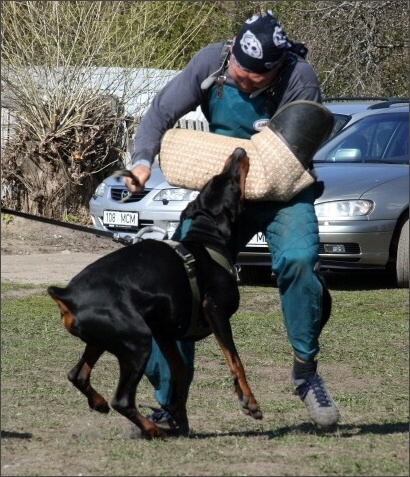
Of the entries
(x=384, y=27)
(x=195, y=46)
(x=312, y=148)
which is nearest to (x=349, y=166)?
(x=312, y=148)

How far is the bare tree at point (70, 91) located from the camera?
15.3 m

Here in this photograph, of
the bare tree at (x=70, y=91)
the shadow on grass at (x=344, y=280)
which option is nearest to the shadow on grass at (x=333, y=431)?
the shadow on grass at (x=344, y=280)

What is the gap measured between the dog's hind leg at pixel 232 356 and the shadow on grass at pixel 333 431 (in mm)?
265

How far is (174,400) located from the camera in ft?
16.8

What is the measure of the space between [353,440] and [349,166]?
599 centimetres

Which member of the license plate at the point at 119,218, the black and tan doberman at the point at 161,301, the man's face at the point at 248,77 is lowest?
the license plate at the point at 119,218

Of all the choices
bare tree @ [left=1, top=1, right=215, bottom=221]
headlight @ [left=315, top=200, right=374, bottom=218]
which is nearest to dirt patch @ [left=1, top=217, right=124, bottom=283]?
bare tree @ [left=1, top=1, right=215, bottom=221]

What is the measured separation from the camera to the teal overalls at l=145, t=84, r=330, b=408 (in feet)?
16.9

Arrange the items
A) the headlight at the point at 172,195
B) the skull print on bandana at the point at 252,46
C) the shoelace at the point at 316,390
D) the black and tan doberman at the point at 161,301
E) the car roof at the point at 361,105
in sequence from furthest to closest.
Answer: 1. the car roof at the point at 361,105
2. the headlight at the point at 172,195
3. the shoelace at the point at 316,390
4. the skull print on bandana at the point at 252,46
5. the black and tan doberman at the point at 161,301

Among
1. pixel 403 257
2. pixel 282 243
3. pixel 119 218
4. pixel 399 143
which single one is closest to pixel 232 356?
pixel 282 243

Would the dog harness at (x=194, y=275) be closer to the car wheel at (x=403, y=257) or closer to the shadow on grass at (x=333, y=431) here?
the shadow on grass at (x=333, y=431)

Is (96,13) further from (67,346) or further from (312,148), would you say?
(312,148)

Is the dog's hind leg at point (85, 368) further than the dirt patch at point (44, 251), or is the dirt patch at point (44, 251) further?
the dirt patch at point (44, 251)

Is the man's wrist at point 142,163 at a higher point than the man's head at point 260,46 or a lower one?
lower
